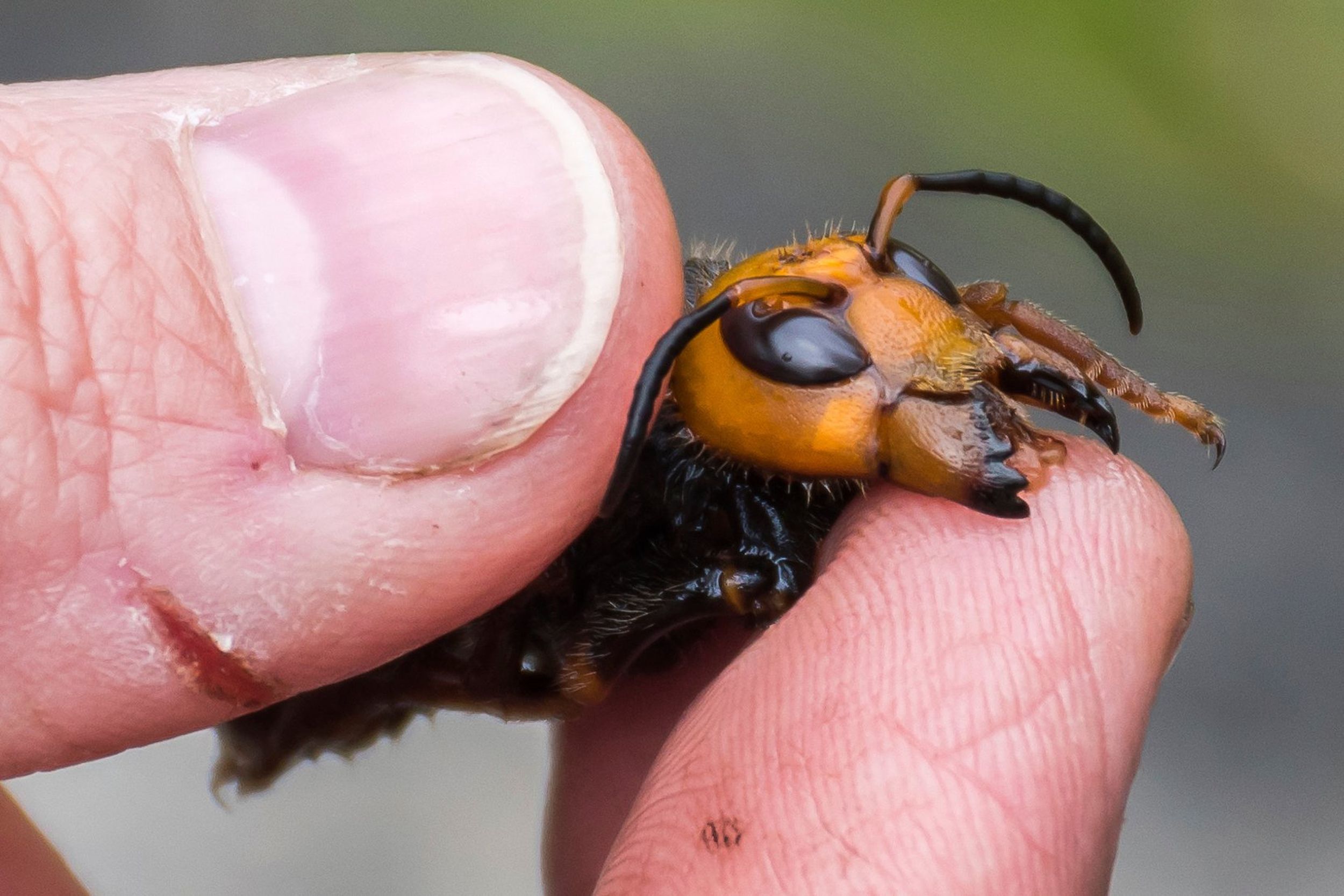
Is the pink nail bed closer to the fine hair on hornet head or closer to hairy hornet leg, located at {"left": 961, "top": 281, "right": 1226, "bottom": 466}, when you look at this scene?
the fine hair on hornet head

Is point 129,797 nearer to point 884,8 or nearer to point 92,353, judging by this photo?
point 92,353

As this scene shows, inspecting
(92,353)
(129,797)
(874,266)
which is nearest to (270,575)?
(92,353)

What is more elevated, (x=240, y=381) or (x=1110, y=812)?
(x=240, y=381)

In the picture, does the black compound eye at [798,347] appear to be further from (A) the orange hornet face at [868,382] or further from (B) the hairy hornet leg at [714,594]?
(B) the hairy hornet leg at [714,594]

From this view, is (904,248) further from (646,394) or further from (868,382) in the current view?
(646,394)

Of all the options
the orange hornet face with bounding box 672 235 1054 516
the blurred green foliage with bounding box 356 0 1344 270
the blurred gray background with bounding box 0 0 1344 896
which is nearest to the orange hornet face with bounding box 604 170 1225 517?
the orange hornet face with bounding box 672 235 1054 516

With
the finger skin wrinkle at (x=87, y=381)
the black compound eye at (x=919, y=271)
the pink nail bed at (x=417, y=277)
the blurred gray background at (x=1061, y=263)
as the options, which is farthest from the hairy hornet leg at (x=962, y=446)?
the blurred gray background at (x=1061, y=263)

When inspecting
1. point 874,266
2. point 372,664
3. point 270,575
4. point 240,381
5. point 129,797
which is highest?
point 874,266
